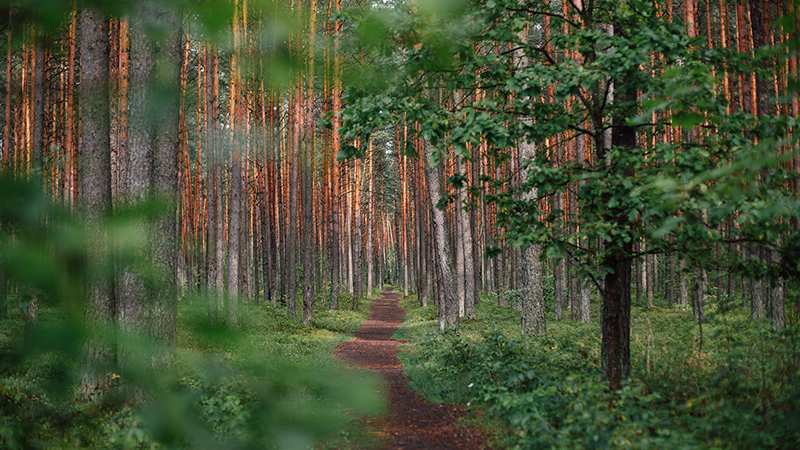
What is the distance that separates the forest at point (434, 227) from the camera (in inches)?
39.5

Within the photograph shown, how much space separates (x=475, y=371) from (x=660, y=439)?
463cm

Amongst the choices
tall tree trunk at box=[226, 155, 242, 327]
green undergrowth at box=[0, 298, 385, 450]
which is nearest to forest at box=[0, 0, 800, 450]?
green undergrowth at box=[0, 298, 385, 450]

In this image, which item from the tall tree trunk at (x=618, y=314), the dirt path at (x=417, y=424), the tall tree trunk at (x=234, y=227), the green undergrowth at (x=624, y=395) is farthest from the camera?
the tall tree trunk at (x=234, y=227)

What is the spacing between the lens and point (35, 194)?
973 millimetres

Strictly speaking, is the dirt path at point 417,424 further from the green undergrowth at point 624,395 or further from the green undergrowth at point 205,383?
the green undergrowth at point 205,383

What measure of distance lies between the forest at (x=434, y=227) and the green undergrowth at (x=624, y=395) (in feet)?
0.16

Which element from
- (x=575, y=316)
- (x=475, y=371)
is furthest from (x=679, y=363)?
(x=575, y=316)

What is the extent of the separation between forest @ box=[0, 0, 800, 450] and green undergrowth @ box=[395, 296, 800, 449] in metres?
0.05

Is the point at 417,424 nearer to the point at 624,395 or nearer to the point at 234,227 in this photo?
the point at 624,395

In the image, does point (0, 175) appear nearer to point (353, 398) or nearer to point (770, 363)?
point (353, 398)

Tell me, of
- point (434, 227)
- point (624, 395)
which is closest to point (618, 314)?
point (624, 395)

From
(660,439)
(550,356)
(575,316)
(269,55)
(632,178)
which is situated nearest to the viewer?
(269,55)

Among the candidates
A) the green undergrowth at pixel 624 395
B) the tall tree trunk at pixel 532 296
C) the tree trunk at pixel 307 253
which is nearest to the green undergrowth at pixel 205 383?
the green undergrowth at pixel 624 395

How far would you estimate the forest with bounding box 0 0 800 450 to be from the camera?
3.29 feet
